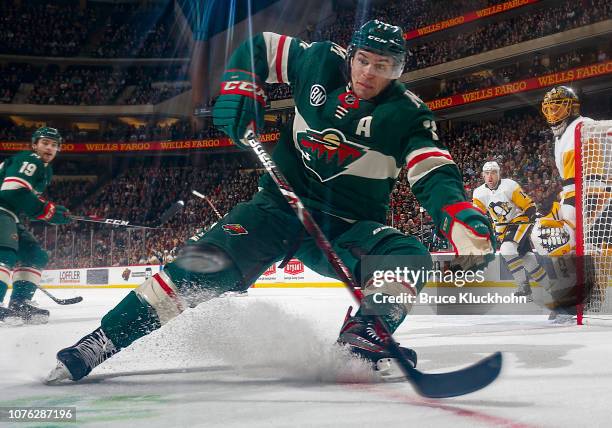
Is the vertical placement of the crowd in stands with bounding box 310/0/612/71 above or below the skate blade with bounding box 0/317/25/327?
above

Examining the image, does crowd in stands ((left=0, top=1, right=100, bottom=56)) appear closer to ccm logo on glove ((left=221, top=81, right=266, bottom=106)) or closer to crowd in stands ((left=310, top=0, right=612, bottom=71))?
crowd in stands ((left=310, top=0, right=612, bottom=71))

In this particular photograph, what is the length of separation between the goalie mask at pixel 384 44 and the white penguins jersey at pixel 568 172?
241 cm

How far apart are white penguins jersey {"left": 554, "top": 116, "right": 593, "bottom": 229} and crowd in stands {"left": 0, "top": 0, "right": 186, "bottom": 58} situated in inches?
827

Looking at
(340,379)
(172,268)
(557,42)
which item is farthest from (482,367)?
(557,42)

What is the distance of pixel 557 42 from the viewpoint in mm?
14461

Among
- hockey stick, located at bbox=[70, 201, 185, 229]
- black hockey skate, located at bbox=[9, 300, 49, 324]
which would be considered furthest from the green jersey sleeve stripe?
hockey stick, located at bbox=[70, 201, 185, 229]

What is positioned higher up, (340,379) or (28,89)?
(28,89)

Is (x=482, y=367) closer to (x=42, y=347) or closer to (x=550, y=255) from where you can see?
(x=42, y=347)

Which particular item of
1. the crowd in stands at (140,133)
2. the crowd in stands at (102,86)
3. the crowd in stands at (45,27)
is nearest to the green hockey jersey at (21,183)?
the crowd in stands at (140,133)

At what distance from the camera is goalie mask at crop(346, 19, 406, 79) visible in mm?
2215

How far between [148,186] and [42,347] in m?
18.4

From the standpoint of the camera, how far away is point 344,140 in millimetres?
2324

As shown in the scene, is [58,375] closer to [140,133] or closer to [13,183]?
[13,183]

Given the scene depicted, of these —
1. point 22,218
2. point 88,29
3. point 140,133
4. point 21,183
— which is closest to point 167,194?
point 140,133
